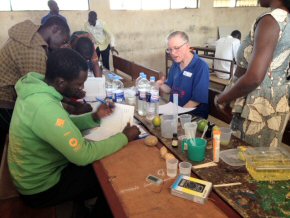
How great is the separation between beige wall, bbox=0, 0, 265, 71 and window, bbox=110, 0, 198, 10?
0.42 ft

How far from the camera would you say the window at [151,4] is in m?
7.03

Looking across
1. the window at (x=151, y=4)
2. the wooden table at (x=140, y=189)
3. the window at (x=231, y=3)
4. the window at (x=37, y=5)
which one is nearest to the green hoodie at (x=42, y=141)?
the wooden table at (x=140, y=189)

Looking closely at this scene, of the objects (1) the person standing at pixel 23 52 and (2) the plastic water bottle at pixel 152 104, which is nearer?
(2) the plastic water bottle at pixel 152 104

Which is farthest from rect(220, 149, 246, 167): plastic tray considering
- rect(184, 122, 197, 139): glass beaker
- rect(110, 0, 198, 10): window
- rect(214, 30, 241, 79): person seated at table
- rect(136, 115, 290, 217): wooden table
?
rect(110, 0, 198, 10): window

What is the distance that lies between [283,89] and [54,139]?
4.19 feet

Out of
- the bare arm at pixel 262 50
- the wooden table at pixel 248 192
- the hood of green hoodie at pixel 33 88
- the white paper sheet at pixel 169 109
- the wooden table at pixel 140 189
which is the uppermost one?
the bare arm at pixel 262 50

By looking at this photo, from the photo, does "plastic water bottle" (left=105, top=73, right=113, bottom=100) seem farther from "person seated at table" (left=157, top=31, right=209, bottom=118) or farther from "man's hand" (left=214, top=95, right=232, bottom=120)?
"man's hand" (left=214, top=95, right=232, bottom=120)

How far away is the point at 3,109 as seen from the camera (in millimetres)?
2320

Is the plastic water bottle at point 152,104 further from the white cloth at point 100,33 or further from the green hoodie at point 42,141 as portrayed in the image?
the white cloth at point 100,33

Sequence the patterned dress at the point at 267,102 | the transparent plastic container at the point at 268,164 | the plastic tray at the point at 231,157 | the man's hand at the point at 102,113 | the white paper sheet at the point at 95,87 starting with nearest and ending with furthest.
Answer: the transparent plastic container at the point at 268,164 < the plastic tray at the point at 231,157 < the patterned dress at the point at 267,102 < the man's hand at the point at 102,113 < the white paper sheet at the point at 95,87

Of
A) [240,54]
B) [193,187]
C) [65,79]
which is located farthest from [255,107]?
[65,79]

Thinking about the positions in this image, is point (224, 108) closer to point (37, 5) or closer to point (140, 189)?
point (140, 189)

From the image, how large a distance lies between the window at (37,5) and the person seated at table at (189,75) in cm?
509

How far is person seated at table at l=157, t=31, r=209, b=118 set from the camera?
217 cm
